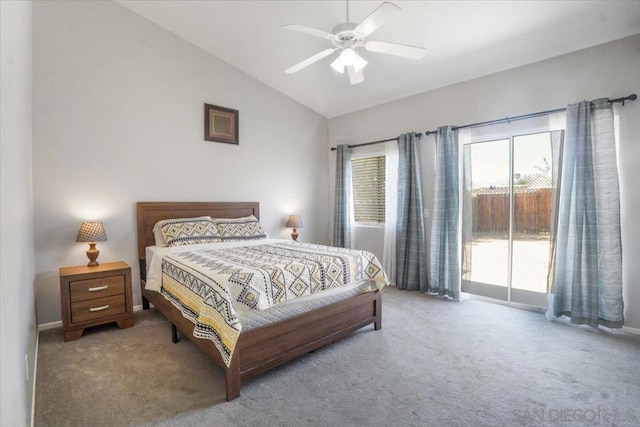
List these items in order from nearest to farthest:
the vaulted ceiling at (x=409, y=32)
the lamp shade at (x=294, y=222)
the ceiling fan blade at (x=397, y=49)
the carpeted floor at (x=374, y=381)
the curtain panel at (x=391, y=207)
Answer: the carpeted floor at (x=374, y=381), the ceiling fan blade at (x=397, y=49), the vaulted ceiling at (x=409, y=32), the curtain panel at (x=391, y=207), the lamp shade at (x=294, y=222)

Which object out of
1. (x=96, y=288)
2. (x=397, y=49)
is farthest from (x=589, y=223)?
(x=96, y=288)

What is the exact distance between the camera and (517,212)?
141 inches

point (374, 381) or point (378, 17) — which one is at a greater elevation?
point (378, 17)

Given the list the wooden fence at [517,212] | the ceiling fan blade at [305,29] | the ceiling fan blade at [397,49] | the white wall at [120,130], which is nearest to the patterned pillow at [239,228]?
the white wall at [120,130]

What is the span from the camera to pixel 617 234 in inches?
110

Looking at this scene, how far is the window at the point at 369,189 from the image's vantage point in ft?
16.1

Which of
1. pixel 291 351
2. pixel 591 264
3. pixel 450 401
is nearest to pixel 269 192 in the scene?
pixel 291 351

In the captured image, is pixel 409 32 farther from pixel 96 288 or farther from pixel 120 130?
pixel 96 288

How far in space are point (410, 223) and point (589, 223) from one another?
191 centimetres

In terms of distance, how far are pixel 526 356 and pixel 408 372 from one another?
105 centimetres

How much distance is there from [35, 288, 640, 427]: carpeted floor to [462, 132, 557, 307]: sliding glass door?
2.23ft

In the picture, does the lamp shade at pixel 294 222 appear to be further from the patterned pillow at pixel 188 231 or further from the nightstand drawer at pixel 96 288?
the nightstand drawer at pixel 96 288

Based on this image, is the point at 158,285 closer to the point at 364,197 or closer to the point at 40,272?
the point at 40,272

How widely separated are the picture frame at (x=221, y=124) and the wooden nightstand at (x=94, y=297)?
2.00 m
